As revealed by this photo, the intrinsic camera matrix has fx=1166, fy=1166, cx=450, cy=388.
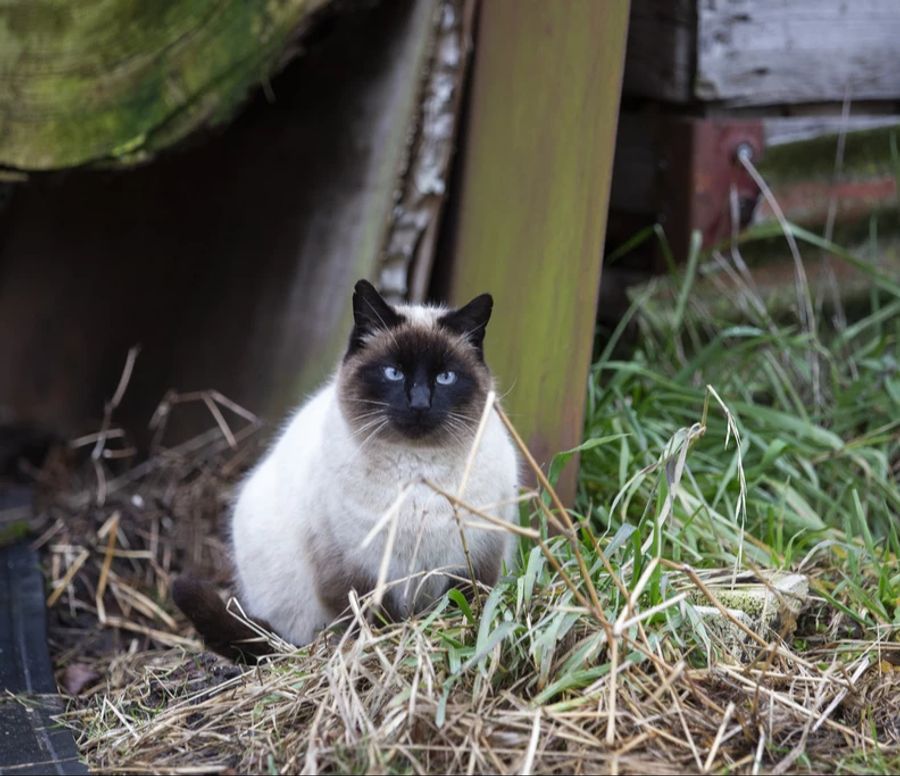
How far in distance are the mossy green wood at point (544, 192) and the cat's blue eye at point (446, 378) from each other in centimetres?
62

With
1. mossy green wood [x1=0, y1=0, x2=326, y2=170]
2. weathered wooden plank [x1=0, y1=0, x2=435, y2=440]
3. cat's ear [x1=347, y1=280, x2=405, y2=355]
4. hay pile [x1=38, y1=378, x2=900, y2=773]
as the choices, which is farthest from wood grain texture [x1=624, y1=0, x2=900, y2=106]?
hay pile [x1=38, y1=378, x2=900, y2=773]

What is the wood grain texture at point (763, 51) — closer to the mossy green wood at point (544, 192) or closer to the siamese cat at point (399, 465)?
the mossy green wood at point (544, 192)

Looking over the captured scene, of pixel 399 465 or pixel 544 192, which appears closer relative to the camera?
pixel 399 465

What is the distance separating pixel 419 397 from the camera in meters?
2.56

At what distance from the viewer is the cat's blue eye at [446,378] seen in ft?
8.66

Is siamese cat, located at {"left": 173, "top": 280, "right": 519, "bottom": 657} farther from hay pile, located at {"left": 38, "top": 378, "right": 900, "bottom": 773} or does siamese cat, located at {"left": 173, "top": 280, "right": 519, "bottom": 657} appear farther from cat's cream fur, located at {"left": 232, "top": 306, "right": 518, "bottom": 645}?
hay pile, located at {"left": 38, "top": 378, "right": 900, "bottom": 773}

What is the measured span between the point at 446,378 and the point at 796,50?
2.22 meters

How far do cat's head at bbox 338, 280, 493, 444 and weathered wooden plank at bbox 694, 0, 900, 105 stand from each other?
1.78 m

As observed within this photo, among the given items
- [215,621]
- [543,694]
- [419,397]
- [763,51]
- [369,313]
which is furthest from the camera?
[763,51]

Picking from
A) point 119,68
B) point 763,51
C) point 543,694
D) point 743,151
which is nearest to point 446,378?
point 543,694

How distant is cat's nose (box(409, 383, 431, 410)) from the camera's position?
8.38 ft

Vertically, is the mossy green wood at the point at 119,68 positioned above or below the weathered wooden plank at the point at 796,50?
below

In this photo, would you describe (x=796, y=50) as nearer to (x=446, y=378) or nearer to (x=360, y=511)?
(x=446, y=378)

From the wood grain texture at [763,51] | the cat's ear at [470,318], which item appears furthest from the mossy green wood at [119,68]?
the wood grain texture at [763,51]
